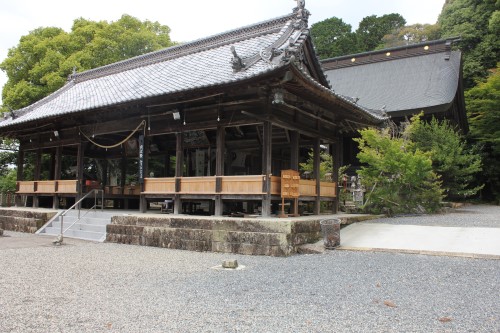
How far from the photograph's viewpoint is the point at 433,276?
579cm

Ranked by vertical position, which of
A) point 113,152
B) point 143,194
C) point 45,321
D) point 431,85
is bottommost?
point 45,321

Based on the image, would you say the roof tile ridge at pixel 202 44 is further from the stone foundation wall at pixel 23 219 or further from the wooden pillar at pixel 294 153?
the stone foundation wall at pixel 23 219

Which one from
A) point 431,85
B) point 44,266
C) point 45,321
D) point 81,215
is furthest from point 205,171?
point 431,85

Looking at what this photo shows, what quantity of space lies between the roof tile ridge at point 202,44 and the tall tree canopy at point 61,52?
5126 mm

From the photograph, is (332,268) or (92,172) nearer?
(332,268)

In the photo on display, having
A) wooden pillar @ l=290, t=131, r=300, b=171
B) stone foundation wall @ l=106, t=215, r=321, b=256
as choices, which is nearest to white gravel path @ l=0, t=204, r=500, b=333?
stone foundation wall @ l=106, t=215, r=321, b=256

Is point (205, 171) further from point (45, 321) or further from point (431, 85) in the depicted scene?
point (431, 85)

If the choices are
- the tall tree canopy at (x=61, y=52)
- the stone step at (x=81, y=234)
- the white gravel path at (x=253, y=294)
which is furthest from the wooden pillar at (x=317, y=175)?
the tall tree canopy at (x=61, y=52)

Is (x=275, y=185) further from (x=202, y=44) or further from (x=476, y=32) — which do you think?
(x=476, y=32)

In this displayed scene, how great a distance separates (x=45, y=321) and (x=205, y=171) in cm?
1081

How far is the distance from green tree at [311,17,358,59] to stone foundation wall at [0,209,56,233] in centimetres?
3832

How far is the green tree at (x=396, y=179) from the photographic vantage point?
42.3 feet

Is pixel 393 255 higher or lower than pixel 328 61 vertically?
lower

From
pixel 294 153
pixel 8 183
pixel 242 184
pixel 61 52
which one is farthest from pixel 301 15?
pixel 8 183
